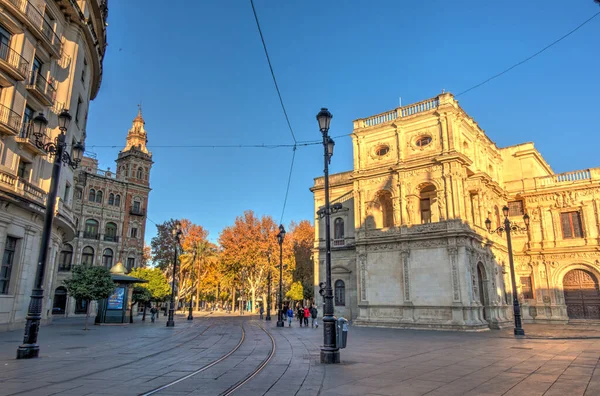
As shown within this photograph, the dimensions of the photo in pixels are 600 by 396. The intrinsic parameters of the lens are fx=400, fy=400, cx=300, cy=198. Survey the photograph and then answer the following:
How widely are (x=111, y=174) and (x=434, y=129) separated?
3976cm

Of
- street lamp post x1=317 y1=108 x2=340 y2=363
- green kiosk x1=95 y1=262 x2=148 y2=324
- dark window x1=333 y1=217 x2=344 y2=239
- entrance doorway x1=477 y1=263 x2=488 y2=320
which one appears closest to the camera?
street lamp post x1=317 y1=108 x2=340 y2=363

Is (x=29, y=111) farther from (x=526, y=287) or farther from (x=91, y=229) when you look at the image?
(x=526, y=287)

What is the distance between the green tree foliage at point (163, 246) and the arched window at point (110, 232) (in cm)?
714

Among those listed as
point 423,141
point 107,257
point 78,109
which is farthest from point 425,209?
point 107,257

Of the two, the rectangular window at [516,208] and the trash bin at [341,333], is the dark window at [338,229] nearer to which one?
the rectangular window at [516,208]

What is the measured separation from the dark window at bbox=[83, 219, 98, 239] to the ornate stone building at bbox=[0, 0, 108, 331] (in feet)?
79.9

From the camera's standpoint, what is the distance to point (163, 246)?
5559cm

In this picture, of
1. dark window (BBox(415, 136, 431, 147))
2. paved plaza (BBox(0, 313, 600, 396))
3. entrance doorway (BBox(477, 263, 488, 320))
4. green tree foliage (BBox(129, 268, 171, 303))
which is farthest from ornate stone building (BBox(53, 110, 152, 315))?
entrance doorway (BBox(477, 263, 488, 320))

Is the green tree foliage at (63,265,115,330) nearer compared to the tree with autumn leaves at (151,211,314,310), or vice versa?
the green tree foliage at (63,265,115,330)

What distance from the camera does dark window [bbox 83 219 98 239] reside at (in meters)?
47.1

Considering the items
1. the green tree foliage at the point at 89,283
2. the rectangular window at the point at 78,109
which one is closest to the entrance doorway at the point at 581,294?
the green tree foliage at the point at 89,283

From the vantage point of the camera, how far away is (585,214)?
33.0 m

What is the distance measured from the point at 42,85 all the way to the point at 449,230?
25.2 m

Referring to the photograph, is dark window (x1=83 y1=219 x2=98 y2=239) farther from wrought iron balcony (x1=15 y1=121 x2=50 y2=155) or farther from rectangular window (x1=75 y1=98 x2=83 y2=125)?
wrought iron balcony (x1=15 y1=121 x2=50 y2=155)
